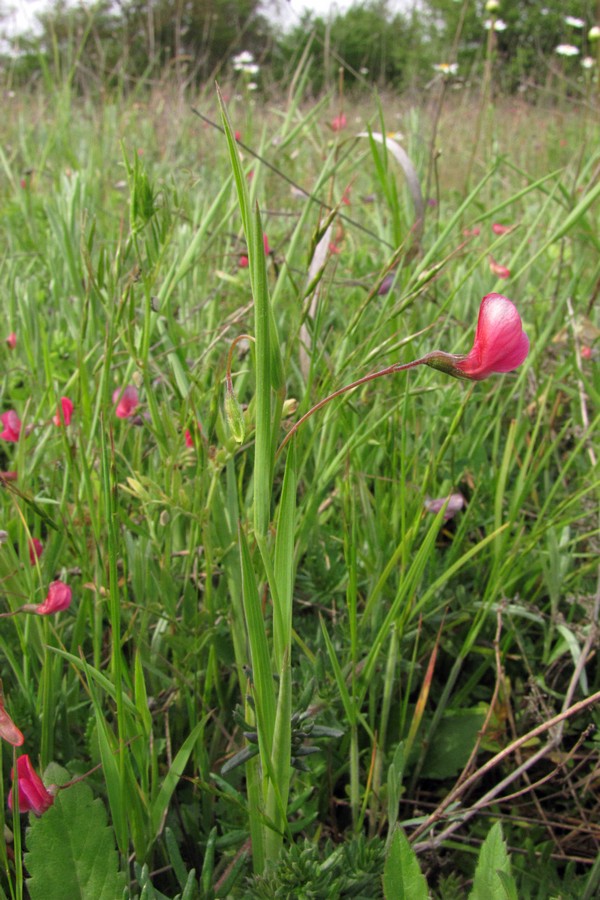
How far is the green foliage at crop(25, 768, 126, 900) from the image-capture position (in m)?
0.59

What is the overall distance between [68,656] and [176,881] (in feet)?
0.90

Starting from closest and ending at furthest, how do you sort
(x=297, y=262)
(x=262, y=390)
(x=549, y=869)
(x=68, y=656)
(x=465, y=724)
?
1. (x=262, y=390)
2. (x=68, y=656)
3. (x=549, y=869)
4. (x=465, y=724)
5. (x=297, y=262)

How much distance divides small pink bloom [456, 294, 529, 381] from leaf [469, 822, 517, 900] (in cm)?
36

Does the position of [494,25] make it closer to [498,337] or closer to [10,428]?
[10,428]

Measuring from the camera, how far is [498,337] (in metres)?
0.47

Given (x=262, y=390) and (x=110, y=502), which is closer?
(x=262, y=390)

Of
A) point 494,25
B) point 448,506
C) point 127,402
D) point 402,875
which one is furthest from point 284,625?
point 494,25

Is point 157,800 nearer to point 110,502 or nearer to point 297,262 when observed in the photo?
point 110,502

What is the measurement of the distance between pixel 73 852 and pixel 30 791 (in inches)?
2.5

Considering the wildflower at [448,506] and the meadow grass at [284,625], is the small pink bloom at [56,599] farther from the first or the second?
the wildflower at [448,506]

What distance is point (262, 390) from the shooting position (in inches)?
A: 19.1

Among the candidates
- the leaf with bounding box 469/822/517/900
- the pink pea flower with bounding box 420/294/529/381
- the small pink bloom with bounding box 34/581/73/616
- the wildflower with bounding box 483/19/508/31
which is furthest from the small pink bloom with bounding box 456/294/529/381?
the wildflower with bounding box 483/19/508/31

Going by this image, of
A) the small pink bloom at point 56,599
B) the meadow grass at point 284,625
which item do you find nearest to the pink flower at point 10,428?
the meadow grass at point 284,625

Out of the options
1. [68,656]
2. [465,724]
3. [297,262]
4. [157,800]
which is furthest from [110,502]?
[297,262]
